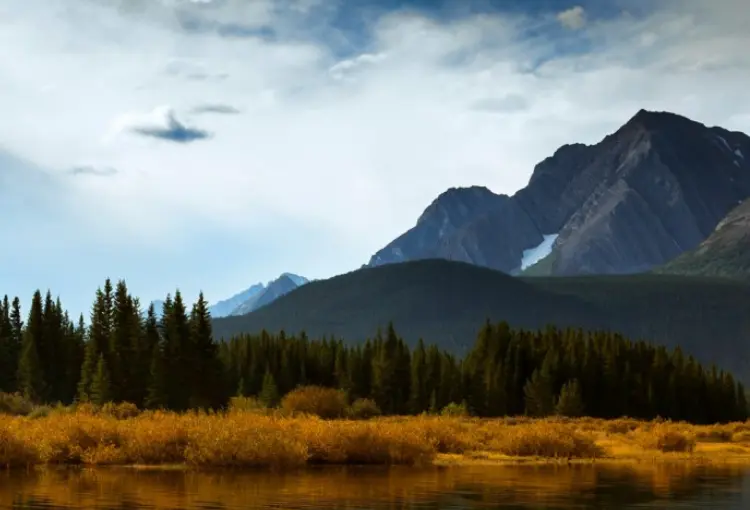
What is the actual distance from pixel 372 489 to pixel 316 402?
162ft

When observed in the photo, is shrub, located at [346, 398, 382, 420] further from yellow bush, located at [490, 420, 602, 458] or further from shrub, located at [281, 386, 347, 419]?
yellow bush, located at [490, 420, 602, 458]

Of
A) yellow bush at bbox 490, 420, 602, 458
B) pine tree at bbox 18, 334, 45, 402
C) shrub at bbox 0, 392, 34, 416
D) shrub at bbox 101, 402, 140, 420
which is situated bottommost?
yellow bush at bbox 490, 420, 602, 458

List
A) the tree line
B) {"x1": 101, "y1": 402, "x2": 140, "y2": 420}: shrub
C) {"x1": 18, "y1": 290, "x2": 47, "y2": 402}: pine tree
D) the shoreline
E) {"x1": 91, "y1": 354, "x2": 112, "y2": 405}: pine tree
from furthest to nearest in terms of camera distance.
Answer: {"x1": 18, "y1": 290, "x2": 47, "y2": 402}: pine tree → the tree line → {"x1": 91, "y1": 354, "x2": 112, "y2": 405}: pine tree → {"x1": 101, "y1": 402, "x2": 140, "y2": 420}: shrub → the shoreline

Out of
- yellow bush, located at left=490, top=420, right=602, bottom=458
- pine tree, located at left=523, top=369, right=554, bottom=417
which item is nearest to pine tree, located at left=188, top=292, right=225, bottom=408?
pine tree, located at left=523, top=369, right=554, bottom=417

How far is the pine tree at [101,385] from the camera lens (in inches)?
3140

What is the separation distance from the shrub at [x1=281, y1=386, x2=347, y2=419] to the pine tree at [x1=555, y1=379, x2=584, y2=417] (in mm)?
37308

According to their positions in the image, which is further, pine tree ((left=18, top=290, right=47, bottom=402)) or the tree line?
pine tree ((left=18, top=290, right=47, bottom=402))

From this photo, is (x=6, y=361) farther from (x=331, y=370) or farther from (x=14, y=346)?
(x=331, y=370)

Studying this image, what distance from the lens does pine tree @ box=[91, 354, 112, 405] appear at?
262 ft

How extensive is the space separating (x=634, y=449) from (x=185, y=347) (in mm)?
46892

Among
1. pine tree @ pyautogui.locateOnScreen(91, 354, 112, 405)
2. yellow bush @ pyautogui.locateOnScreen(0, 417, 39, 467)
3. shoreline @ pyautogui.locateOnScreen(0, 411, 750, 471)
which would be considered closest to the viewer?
yellow bush @ pyautogui.locateOnScreen(0, 417, 39, 467)

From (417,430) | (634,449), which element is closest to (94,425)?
(417,430)

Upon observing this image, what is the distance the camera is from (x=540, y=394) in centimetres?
11825

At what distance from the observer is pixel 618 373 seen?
12975 cm
